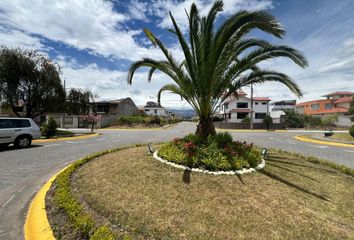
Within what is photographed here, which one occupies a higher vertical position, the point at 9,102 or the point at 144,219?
the point at 9,102

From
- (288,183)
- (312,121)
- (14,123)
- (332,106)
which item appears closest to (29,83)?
(14,123)

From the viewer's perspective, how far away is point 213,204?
3.79 metres

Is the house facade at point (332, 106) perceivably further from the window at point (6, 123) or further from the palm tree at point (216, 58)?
the window at point (6, 123)

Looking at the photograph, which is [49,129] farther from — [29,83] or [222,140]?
[222,140]

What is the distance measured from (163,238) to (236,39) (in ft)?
19.8

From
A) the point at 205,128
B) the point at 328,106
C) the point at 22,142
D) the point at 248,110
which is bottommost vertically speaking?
the point at 22,142

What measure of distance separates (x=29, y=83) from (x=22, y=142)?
940 centimetres

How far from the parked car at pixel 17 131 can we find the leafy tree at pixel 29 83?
812 cm

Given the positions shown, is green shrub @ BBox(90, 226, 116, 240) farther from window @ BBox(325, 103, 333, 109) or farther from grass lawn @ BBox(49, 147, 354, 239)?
window @ BBox(325, 103, 333, 109)

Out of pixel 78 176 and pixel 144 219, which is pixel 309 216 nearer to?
pixel 144 219

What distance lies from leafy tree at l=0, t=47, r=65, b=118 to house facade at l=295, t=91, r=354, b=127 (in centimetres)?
5310

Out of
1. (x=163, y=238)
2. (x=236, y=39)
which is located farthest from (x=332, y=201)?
(x=236, y=39)

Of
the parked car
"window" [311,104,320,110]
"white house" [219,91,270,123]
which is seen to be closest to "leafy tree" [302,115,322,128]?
"white house" [219,91,270,123]

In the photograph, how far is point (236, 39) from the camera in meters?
6.29
